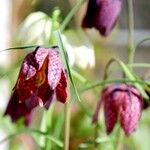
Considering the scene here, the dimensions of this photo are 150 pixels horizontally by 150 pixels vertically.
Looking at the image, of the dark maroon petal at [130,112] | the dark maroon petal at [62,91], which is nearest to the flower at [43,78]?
the dark maroon petal at [62,91]

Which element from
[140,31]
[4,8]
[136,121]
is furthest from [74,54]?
[140,31]

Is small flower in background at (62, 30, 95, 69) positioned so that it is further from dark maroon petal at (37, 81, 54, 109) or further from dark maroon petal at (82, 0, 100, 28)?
dark maroon petal at (37, 81, 54, 109)

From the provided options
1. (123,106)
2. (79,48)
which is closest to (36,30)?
(79,48)

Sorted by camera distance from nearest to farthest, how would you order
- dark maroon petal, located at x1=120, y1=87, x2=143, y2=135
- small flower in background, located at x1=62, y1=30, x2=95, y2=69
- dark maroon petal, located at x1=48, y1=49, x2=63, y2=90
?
dark maroon petal, located at x1=48, y1=49, x2=63, y2=90 → dark maroon petal, located at x1=120, y1=87, x2=143, y2=135 → small flower in background, located at x1=62, y1=30, x2=95, y2=69

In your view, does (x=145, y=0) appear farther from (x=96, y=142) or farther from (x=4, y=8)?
(x=96, y=142)

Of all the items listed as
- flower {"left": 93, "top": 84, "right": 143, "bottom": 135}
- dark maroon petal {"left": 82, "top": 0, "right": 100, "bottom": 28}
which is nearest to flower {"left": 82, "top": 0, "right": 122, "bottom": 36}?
dark maroon petal {"left": 82, "top": 0, "right": 100, "bottom": 28}

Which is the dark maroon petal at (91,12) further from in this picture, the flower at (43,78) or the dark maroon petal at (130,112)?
the flower at (43,78)
